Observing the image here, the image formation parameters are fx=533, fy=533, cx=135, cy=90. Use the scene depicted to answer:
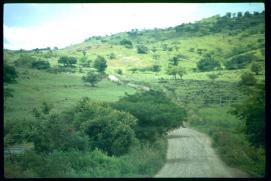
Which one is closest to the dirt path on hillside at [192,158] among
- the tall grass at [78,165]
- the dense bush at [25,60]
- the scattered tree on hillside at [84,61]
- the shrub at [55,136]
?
the tall grass at [78,165]

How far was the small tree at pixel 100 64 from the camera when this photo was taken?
9586mm

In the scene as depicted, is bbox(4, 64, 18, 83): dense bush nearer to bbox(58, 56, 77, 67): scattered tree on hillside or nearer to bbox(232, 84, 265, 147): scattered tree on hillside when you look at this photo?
bbox(58, 56, 77, 67): scattered tree on hillside

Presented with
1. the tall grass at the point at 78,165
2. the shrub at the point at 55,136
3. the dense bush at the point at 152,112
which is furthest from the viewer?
the dense bush at the point at 152,112

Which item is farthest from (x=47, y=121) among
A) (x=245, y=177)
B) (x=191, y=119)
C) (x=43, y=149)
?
(x=245, y=177)

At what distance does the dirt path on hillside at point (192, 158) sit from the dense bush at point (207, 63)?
3.78ft

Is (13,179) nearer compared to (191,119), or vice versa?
(13,179)

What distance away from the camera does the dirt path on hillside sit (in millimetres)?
9242

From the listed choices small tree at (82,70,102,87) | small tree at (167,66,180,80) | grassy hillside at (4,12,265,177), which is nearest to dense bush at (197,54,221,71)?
grassy hillside at (4,12,265,177)

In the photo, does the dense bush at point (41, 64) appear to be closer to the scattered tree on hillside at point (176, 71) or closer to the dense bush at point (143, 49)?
the dense bush at point (143, 49)

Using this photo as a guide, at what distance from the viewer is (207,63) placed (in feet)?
31.5

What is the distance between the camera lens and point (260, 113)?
30.4 feet

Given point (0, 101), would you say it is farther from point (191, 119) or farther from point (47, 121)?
point (191, 119)

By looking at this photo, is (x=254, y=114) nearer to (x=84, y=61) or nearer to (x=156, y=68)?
(x=156, y=68)
